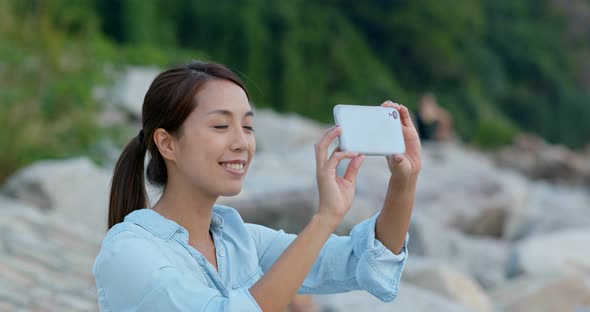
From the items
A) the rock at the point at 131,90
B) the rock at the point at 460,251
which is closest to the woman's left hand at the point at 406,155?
the rock at the point at 460,251

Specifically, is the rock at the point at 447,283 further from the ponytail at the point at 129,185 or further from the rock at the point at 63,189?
the ponytail at the point at 129,185

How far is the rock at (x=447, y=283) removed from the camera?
479 centimetres

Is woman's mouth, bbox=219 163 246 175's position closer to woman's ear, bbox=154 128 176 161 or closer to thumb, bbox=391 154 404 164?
woman's ear, bbox=154 128 176 161

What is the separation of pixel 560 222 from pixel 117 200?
7.50 m

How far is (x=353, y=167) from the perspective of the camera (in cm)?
171

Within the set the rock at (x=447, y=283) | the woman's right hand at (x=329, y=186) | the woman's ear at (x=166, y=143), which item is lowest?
the rock at (x=447, y=283)

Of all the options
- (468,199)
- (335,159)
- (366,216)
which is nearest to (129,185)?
(335,159)

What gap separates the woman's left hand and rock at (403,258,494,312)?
2.96m

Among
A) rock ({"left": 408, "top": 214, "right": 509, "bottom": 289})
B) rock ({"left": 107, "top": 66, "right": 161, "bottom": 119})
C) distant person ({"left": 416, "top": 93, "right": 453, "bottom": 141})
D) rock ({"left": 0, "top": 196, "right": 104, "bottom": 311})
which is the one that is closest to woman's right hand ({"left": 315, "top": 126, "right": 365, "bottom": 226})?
rock ({"left": 0, "top": 196, "right": 104, "bottom": 311})

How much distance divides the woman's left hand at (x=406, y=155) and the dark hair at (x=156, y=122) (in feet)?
0.94

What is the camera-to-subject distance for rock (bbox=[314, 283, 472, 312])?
12.9 feet

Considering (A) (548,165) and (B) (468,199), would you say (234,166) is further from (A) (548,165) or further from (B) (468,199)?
(A) (548,165)

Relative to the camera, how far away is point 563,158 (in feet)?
67.1

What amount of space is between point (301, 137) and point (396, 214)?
8914 millimetres
